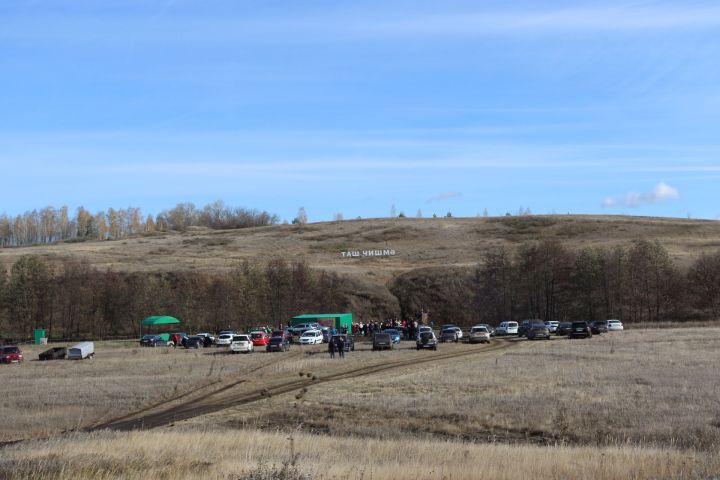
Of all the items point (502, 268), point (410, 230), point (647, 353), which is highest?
point (410, 230)

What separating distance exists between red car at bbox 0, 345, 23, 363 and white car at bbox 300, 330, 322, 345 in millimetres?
22685

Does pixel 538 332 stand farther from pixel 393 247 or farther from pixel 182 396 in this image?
pixel 393 247

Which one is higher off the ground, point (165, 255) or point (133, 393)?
point (165, 255)

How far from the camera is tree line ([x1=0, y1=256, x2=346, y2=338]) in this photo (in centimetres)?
9138

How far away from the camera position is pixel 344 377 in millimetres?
35719

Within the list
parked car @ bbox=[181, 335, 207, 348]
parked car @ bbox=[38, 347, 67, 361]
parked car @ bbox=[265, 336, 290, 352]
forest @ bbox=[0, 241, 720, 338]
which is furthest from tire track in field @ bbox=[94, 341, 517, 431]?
forest @ bbox=[0, 241, 720, 338]

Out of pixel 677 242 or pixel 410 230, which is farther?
pixel 410 230

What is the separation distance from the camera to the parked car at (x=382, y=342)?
183 feet

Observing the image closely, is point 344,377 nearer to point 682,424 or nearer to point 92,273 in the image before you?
point 682,424

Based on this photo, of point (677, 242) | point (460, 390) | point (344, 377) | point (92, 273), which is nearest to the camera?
point (460, 390)

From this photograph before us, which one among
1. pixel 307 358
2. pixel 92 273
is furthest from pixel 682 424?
pixel 92 273

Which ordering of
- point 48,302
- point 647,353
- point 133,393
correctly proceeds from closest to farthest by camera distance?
point 133,393 < point 647,353 < point 48,302

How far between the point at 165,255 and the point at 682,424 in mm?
137307

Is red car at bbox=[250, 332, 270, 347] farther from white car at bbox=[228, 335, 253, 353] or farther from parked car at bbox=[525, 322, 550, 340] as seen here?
parked car at bbox=[525, 322, 550, 340]
